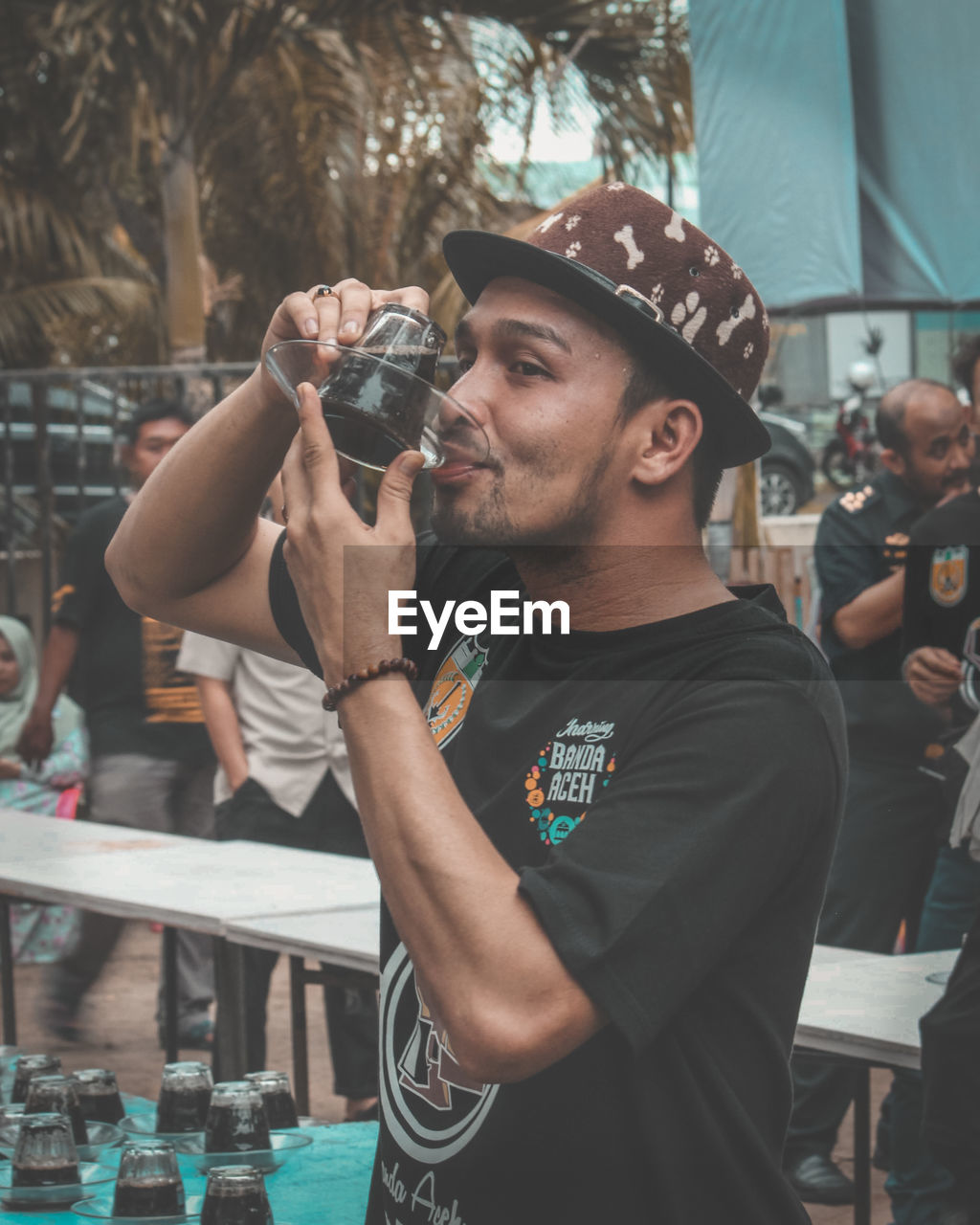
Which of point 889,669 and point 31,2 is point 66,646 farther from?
point 31,2

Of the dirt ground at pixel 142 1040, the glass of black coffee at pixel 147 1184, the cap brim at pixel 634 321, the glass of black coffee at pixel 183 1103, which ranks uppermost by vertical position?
the cap brim at pixel 634 321

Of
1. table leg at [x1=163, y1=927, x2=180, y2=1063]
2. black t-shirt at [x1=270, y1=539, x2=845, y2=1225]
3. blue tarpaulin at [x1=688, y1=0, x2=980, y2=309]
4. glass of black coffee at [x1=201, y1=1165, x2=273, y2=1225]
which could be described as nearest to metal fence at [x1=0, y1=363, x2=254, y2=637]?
blue tarpaulin at [x1=688, y1=0, x2=980, y2=309]

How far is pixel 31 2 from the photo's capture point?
964 cm

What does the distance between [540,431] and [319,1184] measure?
4.10 feet

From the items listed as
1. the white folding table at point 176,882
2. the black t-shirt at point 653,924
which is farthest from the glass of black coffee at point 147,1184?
the white folding table at point 176,882

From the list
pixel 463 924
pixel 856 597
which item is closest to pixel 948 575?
pixel 856 597

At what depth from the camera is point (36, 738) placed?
612 cm

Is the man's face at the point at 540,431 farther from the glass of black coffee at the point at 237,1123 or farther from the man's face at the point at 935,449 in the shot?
the man's face at the point at 935,449

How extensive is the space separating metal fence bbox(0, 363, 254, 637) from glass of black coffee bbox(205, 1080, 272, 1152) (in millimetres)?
5832

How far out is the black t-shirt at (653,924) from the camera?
124 cm

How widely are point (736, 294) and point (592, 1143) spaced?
79cm

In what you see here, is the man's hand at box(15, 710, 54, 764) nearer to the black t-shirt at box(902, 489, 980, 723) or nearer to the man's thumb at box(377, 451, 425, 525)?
the black t-shirt at box(902, 489, 980, 723)

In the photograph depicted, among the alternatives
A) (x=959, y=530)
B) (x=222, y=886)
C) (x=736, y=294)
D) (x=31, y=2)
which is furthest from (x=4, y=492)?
(x=736, y=294)

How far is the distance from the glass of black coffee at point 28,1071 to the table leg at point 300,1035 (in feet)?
3.29
